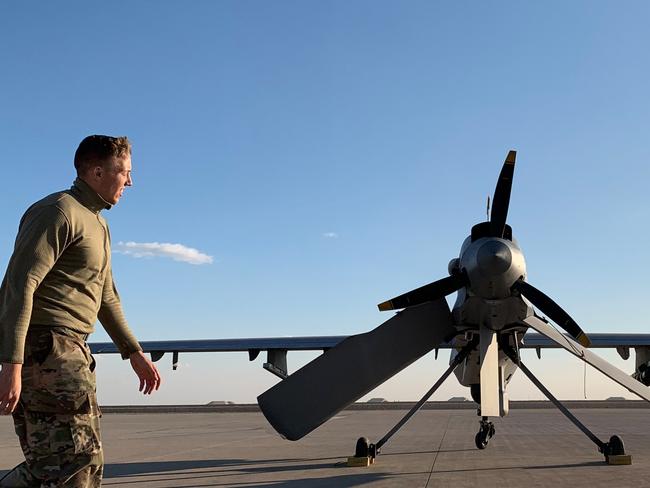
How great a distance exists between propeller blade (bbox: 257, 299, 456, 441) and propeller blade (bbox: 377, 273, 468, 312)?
32 centimetres

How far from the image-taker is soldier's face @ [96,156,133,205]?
11.5ft

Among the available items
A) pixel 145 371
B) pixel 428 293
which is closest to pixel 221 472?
pixel 428 293

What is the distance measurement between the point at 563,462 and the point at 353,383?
3330 millimetres

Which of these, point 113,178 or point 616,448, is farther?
point 616,448

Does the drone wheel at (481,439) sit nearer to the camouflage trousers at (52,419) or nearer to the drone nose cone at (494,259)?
the drone nose cone at (494,259)

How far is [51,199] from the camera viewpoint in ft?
10.7

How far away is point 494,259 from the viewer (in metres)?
9.38

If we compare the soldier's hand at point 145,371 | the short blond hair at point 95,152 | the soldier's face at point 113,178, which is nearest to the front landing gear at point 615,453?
the soldier's hand at point 145,371

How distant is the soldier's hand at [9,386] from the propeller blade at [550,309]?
7.94 metres

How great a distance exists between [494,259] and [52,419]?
287 inches

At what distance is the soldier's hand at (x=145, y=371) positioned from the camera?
3.74 metres

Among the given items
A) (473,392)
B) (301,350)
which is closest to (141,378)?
(473,392)

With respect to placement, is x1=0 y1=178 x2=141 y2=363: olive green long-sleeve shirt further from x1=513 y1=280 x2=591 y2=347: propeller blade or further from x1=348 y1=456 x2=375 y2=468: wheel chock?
x1=513 y1=280 x2=591 y2=347: propeller blade

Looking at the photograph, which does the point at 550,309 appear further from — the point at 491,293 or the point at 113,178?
the point at 113,178
